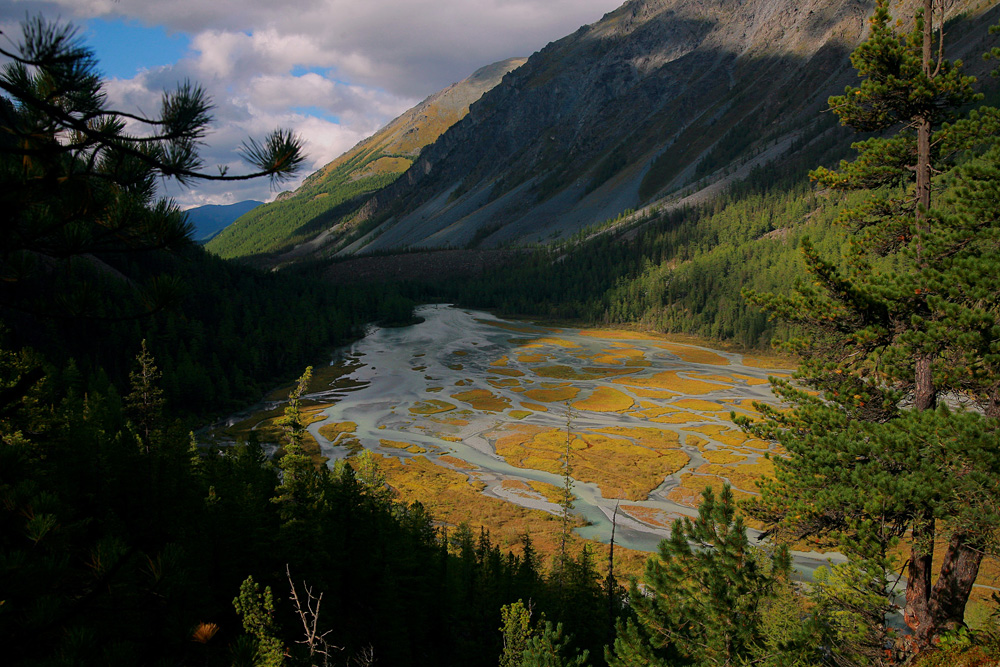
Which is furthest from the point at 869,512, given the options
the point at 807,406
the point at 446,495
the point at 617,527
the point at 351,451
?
the point at 351,451

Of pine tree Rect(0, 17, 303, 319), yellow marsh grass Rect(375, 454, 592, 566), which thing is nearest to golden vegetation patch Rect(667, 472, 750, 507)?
yellow marsh grass Rect(375, 454, 592, 566)

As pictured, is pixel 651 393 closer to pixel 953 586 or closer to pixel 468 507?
pixel 468 507

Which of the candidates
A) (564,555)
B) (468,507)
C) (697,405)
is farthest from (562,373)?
(564,555)

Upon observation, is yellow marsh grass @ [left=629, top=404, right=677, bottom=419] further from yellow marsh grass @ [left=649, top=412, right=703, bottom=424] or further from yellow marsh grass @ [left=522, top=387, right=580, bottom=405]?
yellow marsh grass @ [left=522, top=387, right=580, bottom=405]

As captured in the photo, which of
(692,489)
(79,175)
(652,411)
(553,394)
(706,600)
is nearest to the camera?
(79,175)

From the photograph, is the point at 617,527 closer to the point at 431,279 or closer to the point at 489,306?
the point at 489,306
